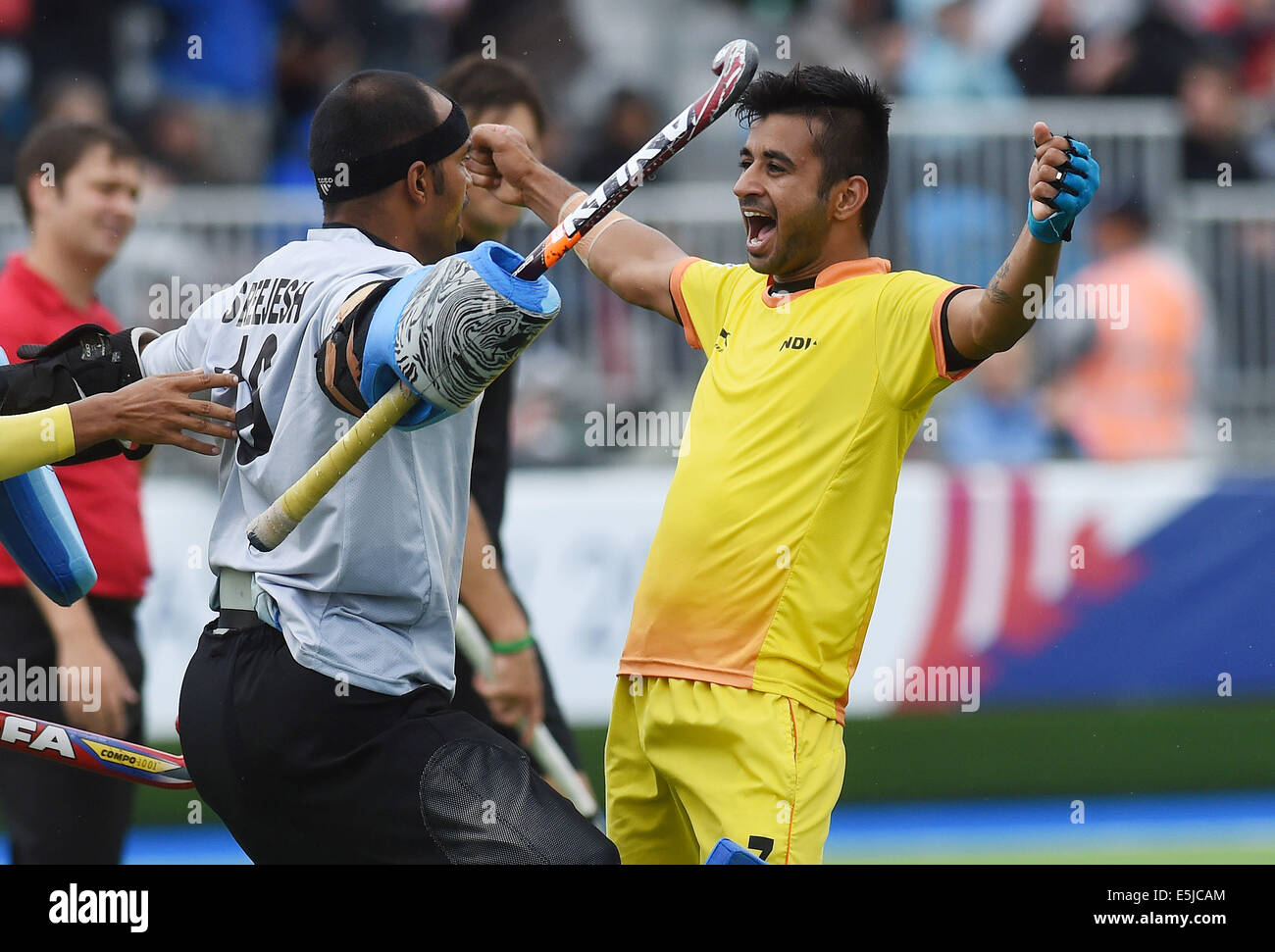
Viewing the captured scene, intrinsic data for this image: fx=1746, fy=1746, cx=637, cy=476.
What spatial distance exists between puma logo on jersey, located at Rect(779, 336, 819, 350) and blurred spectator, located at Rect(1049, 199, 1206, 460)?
4.76m

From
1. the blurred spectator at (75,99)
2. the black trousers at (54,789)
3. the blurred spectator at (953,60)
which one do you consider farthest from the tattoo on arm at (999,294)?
the blurred spectator at (75,99)

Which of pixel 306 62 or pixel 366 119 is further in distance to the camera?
pixel 306 62

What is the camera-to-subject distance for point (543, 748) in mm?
5559

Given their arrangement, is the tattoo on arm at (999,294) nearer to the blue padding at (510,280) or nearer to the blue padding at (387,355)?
the blue padding at (510,280)

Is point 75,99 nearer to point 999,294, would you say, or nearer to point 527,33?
point 527,33

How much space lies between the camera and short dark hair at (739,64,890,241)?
13.3 feet

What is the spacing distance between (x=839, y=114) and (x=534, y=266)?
1.20 m

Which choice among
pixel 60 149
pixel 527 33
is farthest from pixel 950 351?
pixel 527 33

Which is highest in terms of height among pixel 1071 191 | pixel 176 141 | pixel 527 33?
pixel 527 33

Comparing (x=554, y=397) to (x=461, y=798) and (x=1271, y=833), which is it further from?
(x=461, y=798)

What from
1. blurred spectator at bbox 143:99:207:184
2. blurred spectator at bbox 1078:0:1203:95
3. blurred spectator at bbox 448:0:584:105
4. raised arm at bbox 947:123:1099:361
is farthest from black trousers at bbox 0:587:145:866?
blurred spectator at bbox 1078:0:1203:95

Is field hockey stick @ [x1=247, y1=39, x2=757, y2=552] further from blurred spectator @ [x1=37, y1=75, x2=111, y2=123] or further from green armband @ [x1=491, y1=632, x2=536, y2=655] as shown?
blurred spectator @ [x1=37, y1=75, x2=111, y2=123]

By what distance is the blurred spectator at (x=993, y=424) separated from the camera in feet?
28.0

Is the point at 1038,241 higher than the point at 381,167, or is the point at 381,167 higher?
the point at 381,167
